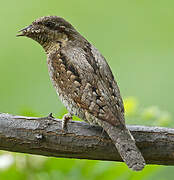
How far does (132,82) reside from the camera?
601 centimetres

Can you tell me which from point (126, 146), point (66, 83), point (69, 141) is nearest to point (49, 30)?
point (66, 83)

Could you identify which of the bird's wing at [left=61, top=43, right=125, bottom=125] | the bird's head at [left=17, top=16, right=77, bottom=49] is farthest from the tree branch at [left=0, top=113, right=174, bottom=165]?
the bird's head at [left=17, top=16, right=77, bottom=49]

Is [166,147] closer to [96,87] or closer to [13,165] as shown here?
[96,87]

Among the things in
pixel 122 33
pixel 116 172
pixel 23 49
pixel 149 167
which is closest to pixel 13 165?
pixel 116 172

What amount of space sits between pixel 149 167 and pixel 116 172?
0.66ft

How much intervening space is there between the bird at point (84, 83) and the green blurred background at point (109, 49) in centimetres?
198

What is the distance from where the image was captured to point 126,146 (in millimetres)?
2564

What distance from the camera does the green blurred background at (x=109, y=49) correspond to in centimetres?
593

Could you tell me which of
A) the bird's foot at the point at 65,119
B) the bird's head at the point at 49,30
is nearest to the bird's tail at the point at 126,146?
the bird's foot at the point at 65,119

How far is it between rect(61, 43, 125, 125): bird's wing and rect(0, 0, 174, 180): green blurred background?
2.09 m

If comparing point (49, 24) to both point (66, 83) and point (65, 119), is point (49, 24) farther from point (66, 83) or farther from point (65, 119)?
point (65, 119)

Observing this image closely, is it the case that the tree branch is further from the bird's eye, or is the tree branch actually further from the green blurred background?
the green blurred background

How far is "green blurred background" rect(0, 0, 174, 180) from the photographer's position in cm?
593

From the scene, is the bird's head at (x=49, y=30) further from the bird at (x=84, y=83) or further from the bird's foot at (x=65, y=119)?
the bird's foot at (x=65, y=119)
